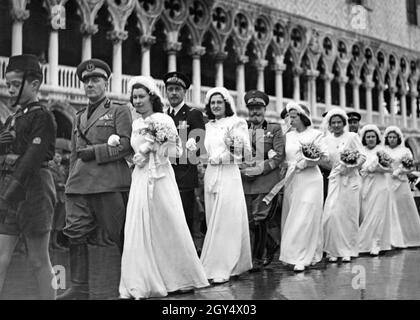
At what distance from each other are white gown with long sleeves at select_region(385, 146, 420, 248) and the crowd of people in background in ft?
3.10

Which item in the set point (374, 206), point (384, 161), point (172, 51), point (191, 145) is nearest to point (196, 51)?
point (172, 51)

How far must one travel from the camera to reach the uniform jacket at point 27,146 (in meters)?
4.12

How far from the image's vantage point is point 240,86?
17469mm

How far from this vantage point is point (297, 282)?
5.75 metres

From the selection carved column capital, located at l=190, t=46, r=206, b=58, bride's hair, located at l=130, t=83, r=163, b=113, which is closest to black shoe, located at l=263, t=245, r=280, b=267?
bride's hair, located at l=130, t=83, r=163, b=113

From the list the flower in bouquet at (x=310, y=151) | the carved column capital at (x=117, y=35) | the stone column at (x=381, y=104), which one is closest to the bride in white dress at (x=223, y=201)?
the flower in bouquet at (x=310, y=151)

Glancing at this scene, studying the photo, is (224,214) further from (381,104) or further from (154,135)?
(381,104)

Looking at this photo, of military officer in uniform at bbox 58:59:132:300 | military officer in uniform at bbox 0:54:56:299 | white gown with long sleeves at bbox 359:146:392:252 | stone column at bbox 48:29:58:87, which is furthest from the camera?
stone column at bbox 48:29:58:87

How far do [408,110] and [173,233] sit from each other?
2144 centimetres

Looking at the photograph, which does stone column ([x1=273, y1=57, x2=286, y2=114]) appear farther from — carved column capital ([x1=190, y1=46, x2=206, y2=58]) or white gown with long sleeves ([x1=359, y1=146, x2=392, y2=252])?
white gown with long sleeves ([x1=359, y1=146, x2=392, y2=252])

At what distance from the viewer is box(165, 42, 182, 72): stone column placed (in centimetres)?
1541

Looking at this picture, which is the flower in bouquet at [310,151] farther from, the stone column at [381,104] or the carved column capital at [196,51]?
the stone column at [381,104]

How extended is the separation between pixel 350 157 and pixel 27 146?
4802 millimetres
